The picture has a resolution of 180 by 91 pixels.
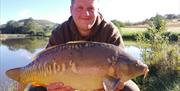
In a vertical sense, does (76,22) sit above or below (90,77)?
above

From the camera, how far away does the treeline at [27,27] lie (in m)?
32.4

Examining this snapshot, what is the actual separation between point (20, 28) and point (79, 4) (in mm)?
31588

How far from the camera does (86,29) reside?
2527mm

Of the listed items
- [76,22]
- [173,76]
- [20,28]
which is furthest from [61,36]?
[20,28]

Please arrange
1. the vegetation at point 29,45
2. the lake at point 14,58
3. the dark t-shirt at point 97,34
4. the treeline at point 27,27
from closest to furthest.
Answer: the dark t-shirt at point 97,34 → the lake at point 14,58 → the vegetation at point 29,45 → the treeline at point 27,27

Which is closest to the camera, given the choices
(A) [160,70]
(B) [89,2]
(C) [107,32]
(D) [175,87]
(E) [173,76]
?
(B) [89,2]

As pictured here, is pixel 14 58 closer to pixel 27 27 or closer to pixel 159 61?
pixel 159 61

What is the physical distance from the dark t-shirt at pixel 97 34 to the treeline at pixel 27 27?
95.3 feet

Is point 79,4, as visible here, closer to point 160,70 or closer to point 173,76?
point 173,76

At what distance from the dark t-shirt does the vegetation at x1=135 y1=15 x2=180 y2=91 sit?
293 cm

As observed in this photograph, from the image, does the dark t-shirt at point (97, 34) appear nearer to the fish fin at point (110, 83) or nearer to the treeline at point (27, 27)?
the fish fin at point (110, 83)

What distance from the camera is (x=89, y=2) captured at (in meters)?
2.38

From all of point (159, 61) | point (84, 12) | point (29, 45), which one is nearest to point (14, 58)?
point (159, 61)

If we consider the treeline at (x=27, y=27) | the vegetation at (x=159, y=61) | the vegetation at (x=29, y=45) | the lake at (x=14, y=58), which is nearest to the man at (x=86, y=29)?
the lake at (x=14, y=58)
